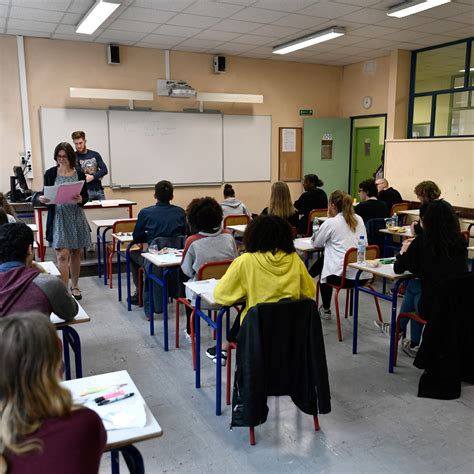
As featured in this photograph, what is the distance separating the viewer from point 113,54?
734cm

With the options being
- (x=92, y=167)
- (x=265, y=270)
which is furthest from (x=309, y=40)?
(x=265, y=270)

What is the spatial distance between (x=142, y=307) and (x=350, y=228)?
2148 millimetres

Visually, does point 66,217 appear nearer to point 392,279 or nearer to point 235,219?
point 235,219

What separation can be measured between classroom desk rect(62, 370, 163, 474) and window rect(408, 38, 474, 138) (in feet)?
23.0

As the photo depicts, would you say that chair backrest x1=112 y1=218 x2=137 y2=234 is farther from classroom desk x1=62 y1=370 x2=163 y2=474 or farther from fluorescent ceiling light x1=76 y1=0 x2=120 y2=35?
classroom desk x1=62 y1=370 x2=163 y2=474

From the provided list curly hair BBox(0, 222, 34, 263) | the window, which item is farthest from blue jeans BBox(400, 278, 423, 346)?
the window

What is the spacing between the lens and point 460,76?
23.9 feet

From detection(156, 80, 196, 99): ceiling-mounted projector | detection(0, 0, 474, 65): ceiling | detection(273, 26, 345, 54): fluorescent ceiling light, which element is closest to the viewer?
detection(0, 0, 474, 65): ceiling

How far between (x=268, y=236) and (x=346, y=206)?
1.79 metres

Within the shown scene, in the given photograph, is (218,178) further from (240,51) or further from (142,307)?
(142,307)

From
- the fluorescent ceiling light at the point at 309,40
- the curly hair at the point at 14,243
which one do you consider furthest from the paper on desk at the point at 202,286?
the fluorescent ceiling light at the point at 309,40

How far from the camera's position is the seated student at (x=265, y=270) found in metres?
2.47

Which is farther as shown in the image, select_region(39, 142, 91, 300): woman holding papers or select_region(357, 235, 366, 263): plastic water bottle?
select_region(39, 142, 91, 300): woman holding papers

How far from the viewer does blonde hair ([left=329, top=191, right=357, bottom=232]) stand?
160 inches
